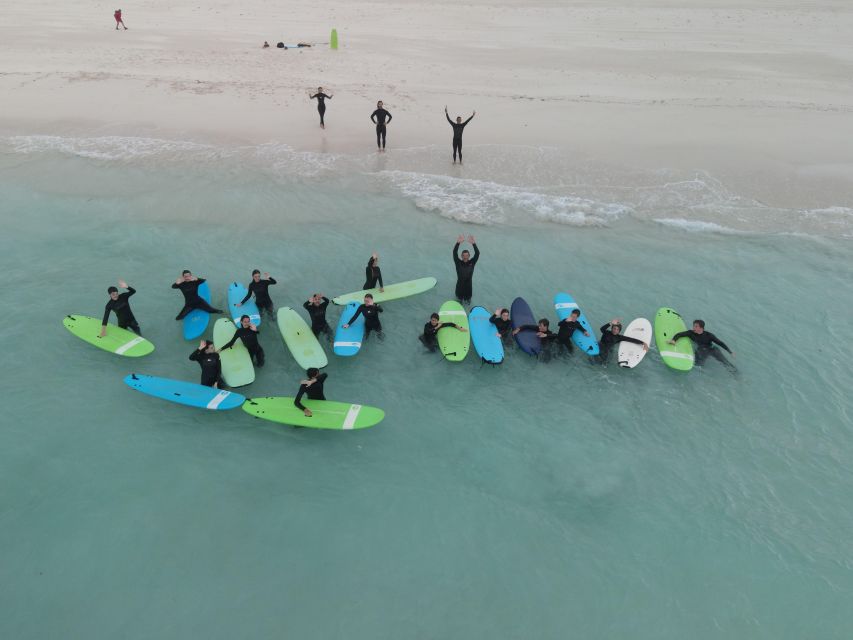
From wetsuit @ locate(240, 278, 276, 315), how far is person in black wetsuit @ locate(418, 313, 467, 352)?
A: 330 centimetres

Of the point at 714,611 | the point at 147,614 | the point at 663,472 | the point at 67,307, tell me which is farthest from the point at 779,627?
the point at 67,307

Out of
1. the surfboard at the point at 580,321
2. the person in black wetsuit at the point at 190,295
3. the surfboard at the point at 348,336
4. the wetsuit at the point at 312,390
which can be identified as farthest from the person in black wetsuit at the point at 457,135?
the wetsuit at the point at 312,390

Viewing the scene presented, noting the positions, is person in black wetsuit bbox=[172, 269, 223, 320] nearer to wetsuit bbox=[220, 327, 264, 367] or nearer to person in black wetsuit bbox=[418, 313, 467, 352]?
wetsuit bbox=[220, 327, 264, 367]

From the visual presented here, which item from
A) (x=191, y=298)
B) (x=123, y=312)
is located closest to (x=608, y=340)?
(x=191, y=298)

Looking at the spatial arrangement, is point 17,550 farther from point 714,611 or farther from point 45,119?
point 45,119

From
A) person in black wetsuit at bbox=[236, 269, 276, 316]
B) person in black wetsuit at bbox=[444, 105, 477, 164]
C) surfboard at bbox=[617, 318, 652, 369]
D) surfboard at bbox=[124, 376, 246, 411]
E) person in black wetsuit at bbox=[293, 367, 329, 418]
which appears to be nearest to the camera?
person in black wetsuit at bbox=[293, 367, 329, 418]

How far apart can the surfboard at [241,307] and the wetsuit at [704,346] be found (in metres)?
8.31

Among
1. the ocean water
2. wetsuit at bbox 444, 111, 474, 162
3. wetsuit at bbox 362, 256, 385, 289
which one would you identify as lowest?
the ocean water

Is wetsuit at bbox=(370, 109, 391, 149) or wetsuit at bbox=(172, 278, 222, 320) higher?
wetsuit at bbox=(370, 109, 391, 149)

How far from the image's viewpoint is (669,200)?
1612 cm

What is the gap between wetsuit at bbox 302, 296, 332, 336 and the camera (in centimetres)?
1066

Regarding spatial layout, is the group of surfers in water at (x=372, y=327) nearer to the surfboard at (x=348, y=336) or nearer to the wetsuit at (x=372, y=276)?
the surfboard at (x=348, y=336)

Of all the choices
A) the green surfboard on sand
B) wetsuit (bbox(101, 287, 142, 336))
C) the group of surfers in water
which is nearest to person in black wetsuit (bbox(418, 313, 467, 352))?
the group of surfers in water

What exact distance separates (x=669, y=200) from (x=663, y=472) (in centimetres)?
1002
